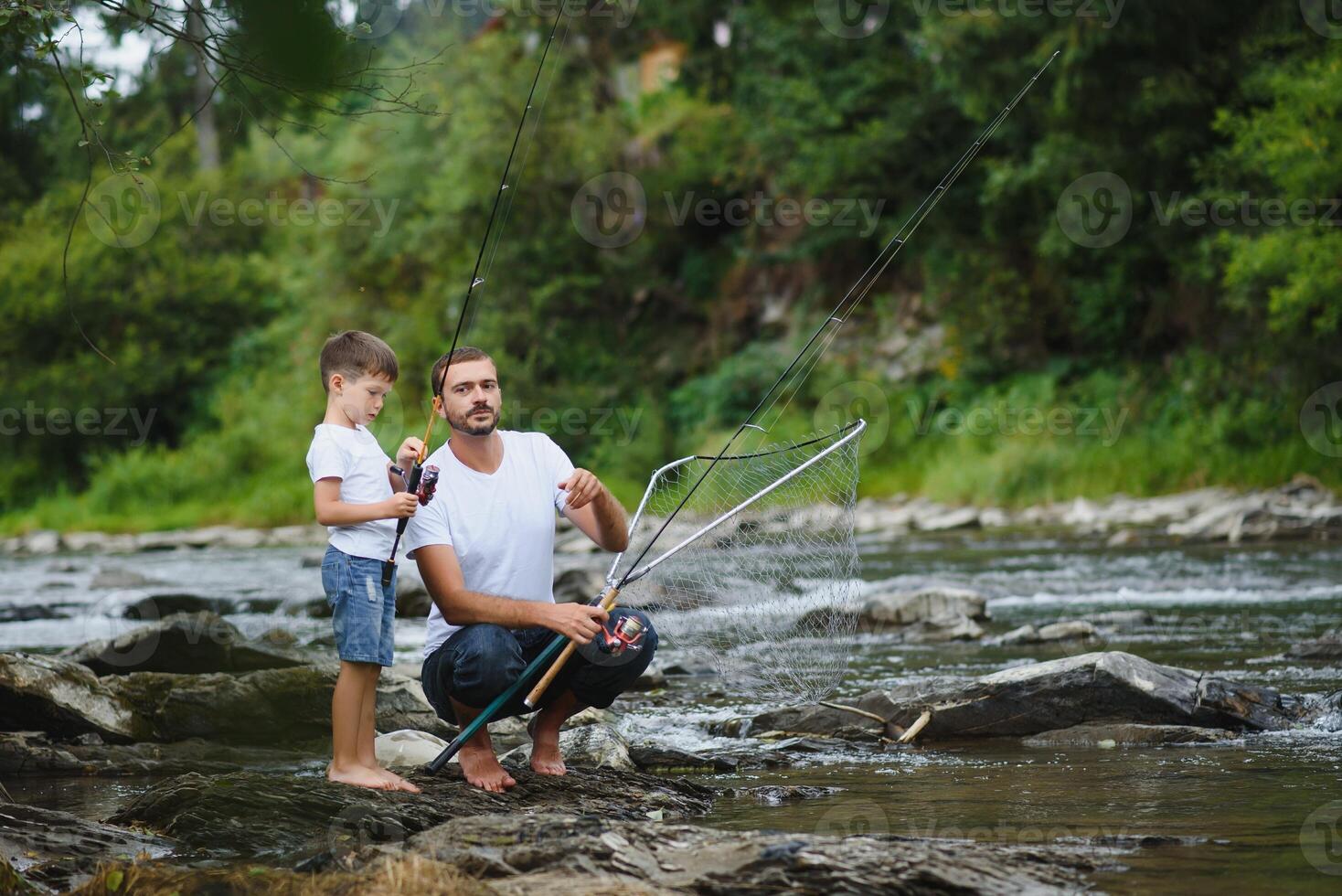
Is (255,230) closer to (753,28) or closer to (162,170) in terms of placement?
(162,170)

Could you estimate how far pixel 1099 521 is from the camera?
15672mm

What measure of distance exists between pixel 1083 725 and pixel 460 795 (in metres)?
A: 2.35

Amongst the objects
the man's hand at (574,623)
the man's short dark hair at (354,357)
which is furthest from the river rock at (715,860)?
the man's short dark hair at (354,357)

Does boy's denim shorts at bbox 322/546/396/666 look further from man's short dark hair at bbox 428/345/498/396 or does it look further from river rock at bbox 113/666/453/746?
river rock at bbox 113/666/453/746

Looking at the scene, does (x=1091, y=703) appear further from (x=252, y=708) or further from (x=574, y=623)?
(x=252, y=708)

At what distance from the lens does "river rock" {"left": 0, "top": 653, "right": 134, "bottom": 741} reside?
5109 millimetres

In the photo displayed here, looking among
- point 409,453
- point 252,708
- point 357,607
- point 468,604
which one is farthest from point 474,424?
point 252,708

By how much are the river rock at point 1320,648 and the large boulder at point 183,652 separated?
4.74 metres

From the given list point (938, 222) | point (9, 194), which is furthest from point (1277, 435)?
point (9, 194)

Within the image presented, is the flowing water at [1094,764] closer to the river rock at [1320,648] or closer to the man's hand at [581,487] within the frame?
the river rock at [1320,648]

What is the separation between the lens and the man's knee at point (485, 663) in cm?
391

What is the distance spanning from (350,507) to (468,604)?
0.45 meters

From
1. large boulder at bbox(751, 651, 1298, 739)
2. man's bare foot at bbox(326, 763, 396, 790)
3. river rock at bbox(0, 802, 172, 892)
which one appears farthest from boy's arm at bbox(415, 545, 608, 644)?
large boulder at bbox(751, 651, 1298, 739)

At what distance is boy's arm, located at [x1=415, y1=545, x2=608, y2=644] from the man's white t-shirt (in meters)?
0.05
